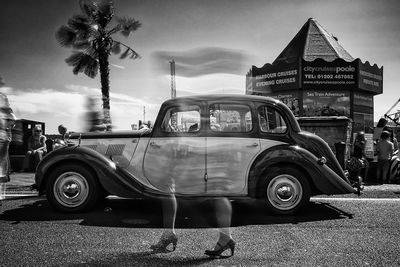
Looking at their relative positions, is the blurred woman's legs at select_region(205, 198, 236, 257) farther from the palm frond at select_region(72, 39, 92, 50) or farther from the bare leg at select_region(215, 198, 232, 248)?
the palm frond at select_region(72, 39, 92, 50)

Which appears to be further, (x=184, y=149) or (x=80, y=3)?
(x=80, y=3)

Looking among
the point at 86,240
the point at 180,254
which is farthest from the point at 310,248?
the point at 86,240

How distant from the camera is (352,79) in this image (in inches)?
802

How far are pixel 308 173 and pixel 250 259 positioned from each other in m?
2.26

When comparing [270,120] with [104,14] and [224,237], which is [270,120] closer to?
[224,237]

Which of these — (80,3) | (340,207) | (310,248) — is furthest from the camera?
(80,3)

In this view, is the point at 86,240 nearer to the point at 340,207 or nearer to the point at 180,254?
the point at 180,254

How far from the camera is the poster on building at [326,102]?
67.8ft

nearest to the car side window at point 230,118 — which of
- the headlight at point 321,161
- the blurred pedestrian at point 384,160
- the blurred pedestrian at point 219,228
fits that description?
the headlight at point 321,161

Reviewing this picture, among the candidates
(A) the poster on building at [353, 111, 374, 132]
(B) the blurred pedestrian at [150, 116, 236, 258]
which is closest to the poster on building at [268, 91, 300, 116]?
(A) the poster on building at [353, 111, 374, 132]

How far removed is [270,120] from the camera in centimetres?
525

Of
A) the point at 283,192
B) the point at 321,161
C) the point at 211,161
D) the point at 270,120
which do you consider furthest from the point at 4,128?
the point at 321,161

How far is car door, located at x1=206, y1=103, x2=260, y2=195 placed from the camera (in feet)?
15.9

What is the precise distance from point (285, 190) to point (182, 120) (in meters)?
1.90
